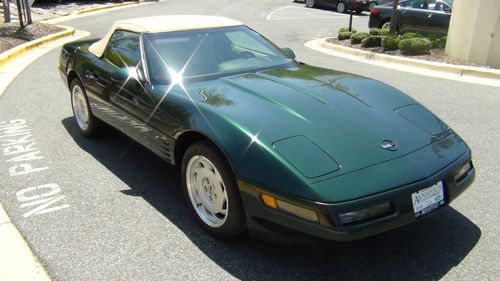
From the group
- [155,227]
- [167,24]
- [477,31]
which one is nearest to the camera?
[155,227]

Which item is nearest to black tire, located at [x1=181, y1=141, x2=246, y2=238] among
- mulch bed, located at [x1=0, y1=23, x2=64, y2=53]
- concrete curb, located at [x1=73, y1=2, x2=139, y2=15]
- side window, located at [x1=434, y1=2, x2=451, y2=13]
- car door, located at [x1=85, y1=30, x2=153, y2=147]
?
car door, located at [x1=85, y1=30, x2=153, y2=147]

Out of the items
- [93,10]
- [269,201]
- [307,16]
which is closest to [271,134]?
[269,201]

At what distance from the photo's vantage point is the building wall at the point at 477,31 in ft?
27.5

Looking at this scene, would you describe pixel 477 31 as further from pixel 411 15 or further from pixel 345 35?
pixel 345 35

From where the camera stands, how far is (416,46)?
384 inches

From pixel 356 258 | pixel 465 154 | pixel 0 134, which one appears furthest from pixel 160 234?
pixel 0 134

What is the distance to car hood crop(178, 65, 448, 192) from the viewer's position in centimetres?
273

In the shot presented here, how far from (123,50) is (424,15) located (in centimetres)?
995

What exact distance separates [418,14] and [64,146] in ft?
33.4

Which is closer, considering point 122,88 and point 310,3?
point 122,88

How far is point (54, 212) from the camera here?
355 cm

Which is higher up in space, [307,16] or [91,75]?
[91,75]

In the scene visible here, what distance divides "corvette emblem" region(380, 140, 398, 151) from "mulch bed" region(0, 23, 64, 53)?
9.86 metres

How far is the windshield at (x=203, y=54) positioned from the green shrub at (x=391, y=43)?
668cm
